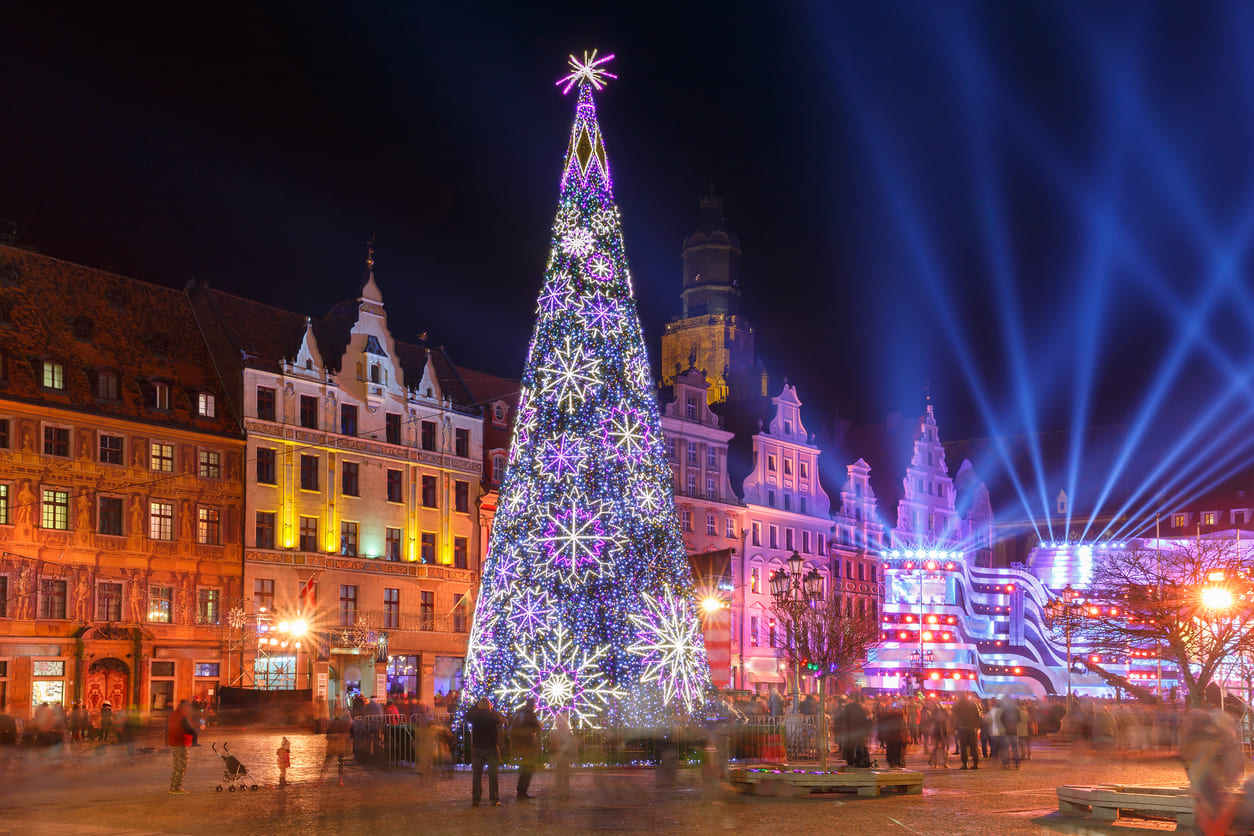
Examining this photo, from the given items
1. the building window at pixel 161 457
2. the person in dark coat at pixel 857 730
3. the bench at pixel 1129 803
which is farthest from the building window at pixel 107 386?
the bench at pixel 1129 803

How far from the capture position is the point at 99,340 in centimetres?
5062

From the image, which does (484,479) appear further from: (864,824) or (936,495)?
(864,824)

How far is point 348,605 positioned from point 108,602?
10.5 meters

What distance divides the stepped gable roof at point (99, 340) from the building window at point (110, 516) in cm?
300

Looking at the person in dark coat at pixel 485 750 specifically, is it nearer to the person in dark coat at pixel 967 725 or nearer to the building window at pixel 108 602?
the person in dark coat at pixel 967 725

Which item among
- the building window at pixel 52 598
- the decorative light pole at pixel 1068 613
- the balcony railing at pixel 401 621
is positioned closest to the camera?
the building window at pixel 52 598

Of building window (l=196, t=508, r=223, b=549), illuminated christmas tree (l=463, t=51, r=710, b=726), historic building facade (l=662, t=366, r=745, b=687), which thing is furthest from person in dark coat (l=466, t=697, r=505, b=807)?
historic building facade (l=662, t=366, r=745, b=687)

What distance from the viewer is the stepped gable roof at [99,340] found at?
47562 mm

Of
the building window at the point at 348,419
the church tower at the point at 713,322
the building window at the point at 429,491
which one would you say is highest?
the church tower at the point at 713,322

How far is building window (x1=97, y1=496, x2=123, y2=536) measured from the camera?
48344 mm

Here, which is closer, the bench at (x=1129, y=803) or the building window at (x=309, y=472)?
the bench at (x=1129, y=803)

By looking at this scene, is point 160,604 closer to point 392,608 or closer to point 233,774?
point 392,608

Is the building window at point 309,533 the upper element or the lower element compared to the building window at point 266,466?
lower

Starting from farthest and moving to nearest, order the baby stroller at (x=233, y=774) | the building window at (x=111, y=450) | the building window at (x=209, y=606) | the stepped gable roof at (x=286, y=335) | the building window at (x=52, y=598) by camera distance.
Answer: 1. the stepped gable roof at (x=286, y=335)
2. the building window at (x=209, y=606)
3. the building window at (x=111, y=450)
4. the building window at (x=52, y=598)
5. the baby stroller at (x=233, y=774)
